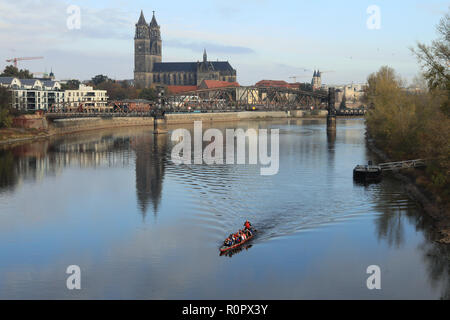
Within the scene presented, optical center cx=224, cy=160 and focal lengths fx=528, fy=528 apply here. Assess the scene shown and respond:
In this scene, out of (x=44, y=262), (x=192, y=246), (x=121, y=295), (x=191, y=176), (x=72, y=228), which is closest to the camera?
(x=121, y=295)

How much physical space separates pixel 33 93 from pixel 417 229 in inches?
4598

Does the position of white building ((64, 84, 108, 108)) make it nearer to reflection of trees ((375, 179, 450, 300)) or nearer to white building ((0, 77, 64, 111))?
white building ((0, 77, 64, 111))

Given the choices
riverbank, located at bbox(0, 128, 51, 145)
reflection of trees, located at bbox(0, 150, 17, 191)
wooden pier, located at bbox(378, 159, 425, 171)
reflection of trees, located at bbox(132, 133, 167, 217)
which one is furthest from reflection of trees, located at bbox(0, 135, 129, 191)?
wooden pier, located at bbox(378, 159, 425, 171)

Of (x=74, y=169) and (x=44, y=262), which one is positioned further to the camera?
(x=74, y=169)

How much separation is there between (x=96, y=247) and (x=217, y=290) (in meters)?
9.53

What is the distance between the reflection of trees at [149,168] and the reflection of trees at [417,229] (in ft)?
55.0

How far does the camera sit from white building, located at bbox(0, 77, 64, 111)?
390ft

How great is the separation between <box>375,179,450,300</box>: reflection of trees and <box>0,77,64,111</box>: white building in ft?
303

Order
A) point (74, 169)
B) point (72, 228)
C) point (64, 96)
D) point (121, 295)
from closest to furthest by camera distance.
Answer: point (121, 295) < point (72, 228) < point (74, 169) < point (64, 96)

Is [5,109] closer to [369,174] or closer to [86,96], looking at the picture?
[369,174]

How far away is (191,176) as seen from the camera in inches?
2168

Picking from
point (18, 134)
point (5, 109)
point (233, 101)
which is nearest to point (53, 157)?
point (5, 109)

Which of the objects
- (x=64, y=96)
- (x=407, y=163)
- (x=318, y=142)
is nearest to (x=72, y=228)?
(x=407, y=163)

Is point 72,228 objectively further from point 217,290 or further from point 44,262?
point 217,290
